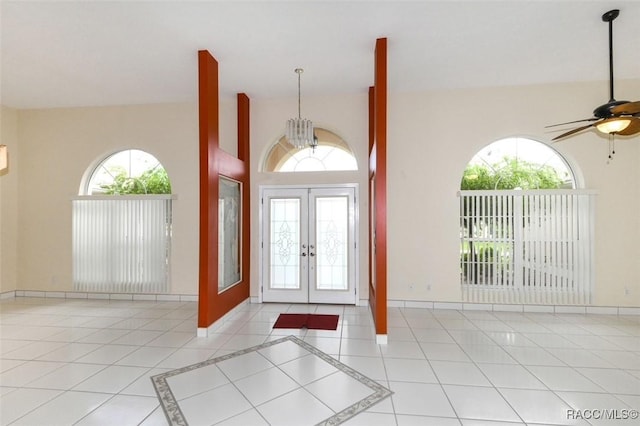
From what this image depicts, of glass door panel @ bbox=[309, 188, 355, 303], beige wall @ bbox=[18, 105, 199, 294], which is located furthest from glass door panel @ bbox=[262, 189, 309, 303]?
beige wall @ bbox=[18, 105, 199, 294]

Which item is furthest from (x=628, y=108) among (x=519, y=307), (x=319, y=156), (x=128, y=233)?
(x=128, y=233)

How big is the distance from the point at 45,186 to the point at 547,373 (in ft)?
27.8

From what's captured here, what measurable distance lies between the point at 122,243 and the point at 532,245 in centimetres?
721

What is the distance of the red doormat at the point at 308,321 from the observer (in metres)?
3.95

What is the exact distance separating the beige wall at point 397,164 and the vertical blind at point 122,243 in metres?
0.26

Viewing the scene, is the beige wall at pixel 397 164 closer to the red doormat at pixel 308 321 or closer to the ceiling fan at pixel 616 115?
the red doormat at pixel 308 321

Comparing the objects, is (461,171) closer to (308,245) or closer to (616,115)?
(616,115)

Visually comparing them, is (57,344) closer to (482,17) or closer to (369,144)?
(369,144)

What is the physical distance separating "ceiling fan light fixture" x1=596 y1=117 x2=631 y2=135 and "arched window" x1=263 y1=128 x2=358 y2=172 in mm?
3172

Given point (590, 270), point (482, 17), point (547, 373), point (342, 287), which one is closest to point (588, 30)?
point (482, 17)

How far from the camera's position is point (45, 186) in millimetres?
5562

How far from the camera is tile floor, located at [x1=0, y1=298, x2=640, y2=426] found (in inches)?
84.8

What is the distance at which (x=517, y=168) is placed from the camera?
4.75m

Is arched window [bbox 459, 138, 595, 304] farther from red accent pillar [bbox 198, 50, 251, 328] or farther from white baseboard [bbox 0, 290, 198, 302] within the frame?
white baseboard [bbox 0, 290, 198, 302]
